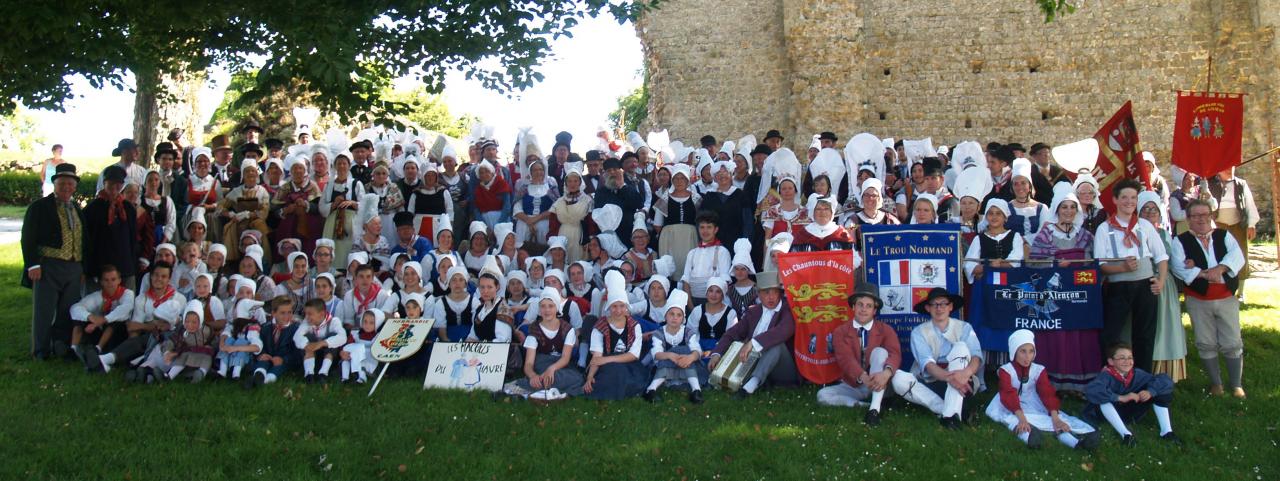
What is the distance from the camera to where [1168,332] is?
22.3 ft

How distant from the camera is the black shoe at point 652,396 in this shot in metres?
6.75

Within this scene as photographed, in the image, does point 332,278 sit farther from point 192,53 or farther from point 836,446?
point 836,446

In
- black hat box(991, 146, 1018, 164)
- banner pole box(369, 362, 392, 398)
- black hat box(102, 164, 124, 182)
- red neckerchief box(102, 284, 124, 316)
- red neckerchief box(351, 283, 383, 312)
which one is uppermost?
black hat box(102, 164, 124, 182)

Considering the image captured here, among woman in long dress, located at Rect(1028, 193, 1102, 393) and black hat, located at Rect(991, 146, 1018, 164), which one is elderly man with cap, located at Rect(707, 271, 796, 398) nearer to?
woman in long dress, located at Rect(1028, 193, 1102, 393)

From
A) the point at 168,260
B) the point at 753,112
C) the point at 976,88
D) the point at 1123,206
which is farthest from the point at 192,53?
the point at 976,88

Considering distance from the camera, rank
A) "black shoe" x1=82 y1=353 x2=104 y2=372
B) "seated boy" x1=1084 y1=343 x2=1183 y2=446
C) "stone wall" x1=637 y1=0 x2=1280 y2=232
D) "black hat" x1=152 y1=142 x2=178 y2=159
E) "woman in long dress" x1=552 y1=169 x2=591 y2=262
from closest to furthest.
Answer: "seated boy" x1=1084 y1=343 x2=1183 y2=446, "black shoe" x1=82 y1=353 x2=104 y2=372, "woman in long dress" x1=552 y1=169 x2=591 y2=262, "black hat" x1=152 y1=142 x2=178 y2=159, "stone wall" x1=637 y1=0 x2=1280 y2=232

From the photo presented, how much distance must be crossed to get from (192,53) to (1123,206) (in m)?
7.49

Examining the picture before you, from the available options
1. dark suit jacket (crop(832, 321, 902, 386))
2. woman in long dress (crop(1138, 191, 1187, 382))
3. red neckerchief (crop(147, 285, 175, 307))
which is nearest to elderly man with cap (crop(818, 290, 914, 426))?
dark suit jacket (crop(832, 321, 902, 386))

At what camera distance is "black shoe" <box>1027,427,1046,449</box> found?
5.66 m

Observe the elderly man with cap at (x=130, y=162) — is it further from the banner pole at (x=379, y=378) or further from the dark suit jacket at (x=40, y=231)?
the banner pole at (x=379, y=378)

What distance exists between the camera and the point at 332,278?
25.4 feet

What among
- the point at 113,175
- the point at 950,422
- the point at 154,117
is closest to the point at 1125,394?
the point at 950,422

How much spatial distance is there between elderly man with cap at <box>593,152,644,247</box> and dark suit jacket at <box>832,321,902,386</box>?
3.00m

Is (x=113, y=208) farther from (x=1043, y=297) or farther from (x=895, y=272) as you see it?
(x=1043, y=297)
